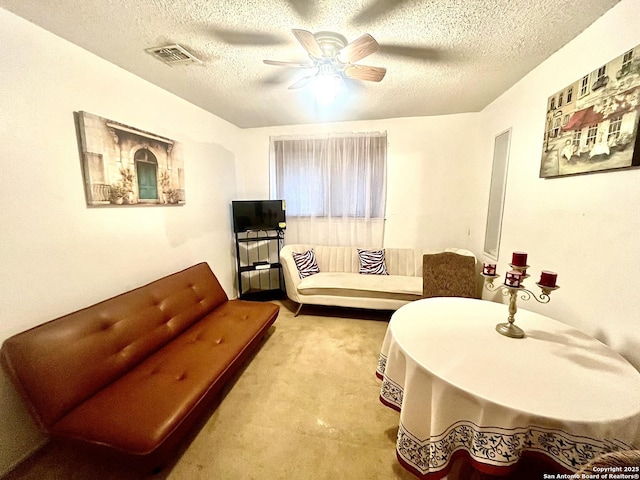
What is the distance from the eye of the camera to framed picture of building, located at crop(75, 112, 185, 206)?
166 cm

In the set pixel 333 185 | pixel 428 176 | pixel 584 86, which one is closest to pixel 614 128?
pixel 584 86

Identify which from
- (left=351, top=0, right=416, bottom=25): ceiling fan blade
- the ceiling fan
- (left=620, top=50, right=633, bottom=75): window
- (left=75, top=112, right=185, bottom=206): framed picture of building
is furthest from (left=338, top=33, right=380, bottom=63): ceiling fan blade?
(left=75, top=112, right=185, bottom=206): framed picture of building

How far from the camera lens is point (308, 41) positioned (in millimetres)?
1379

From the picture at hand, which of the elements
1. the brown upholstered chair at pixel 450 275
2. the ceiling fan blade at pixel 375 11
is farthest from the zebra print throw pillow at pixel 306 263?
the ceiling fan blade at pixel 375 11

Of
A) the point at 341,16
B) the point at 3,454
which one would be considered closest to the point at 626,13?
the point at 341,16

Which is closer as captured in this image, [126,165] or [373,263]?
[126,165]

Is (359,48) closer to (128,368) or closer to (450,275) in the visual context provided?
(450,275)

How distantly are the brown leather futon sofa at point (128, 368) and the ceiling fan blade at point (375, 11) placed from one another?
7.47 feet

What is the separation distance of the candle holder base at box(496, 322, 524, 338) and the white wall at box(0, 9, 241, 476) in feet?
8.49

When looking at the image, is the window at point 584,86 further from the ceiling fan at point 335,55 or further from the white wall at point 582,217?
the ceiling fan at point 335,55

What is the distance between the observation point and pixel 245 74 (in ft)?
6.67

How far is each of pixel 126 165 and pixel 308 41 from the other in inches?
64.9

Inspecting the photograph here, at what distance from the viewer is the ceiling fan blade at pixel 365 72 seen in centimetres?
166

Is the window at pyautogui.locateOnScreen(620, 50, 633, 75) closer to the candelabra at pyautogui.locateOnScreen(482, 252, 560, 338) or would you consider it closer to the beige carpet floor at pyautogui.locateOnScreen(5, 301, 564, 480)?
the candelabra at pyautogui.locateOnScreen(482, 252, 560, 338)
